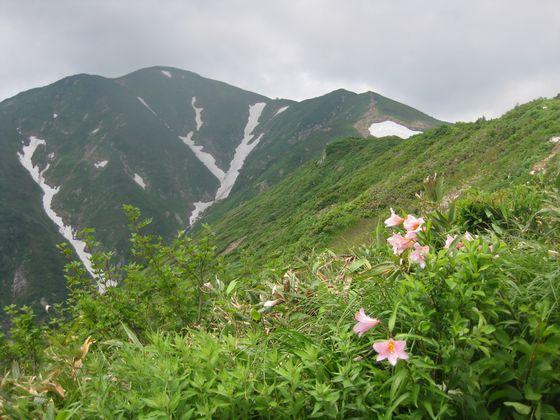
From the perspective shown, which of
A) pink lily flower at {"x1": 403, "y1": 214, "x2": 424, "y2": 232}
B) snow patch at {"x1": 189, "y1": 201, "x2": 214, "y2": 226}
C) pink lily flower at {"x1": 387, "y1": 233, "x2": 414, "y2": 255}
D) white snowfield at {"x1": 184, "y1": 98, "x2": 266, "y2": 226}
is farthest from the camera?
white snowfield at {"x1": 184, "y1": 98, "x2": 266, "y2": 226}

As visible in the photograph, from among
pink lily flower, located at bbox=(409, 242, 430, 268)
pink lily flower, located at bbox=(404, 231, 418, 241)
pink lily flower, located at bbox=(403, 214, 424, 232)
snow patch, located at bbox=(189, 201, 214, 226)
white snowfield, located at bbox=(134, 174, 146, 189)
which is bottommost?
snow patch, located at bbox=(189, 201, 214, 226)

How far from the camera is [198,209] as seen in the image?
158m

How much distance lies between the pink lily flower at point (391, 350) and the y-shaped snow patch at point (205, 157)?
17621 centimetres

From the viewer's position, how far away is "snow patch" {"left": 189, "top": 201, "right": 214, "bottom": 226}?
496 feet

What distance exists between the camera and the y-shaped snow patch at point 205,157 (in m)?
178

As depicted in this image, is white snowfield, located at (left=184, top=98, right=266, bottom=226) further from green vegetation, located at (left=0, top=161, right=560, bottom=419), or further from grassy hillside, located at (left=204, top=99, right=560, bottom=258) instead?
green vegetation, located at (left=0, top=161, right=560, bottom=419)

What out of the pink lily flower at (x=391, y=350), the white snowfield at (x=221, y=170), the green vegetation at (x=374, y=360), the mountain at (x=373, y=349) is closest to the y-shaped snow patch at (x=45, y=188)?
the white snowfield at (x=221, y=170)

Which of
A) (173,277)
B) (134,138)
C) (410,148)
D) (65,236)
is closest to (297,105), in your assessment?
(134,138)

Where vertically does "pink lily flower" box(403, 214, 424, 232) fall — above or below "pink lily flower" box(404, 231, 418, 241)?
above

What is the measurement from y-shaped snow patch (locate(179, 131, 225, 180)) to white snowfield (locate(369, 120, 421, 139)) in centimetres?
8043

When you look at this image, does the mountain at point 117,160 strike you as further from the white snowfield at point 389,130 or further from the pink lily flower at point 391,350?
the pink lily flower at point 391,350

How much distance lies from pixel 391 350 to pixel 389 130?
112493mm

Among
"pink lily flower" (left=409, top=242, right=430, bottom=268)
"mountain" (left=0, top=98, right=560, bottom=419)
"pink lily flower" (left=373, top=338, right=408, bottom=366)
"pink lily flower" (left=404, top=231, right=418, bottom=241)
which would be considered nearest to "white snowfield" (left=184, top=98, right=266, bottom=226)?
"mountain" (left=0, top=98, right=560, bottom=419)

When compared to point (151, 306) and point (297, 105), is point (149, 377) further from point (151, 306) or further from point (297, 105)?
point (297, 105)
